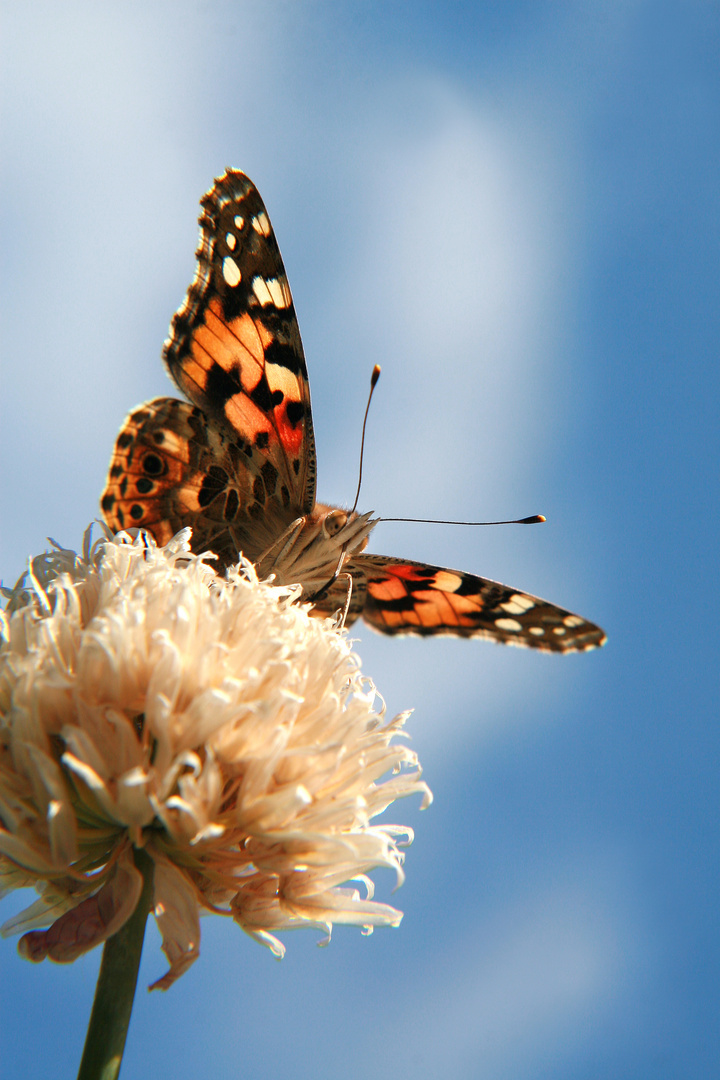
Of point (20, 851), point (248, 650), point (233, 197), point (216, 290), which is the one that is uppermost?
point (233, 197)

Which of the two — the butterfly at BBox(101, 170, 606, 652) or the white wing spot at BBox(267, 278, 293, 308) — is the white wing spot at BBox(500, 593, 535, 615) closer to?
Result: the butterfly at BBox(101, 170, 606, 652)

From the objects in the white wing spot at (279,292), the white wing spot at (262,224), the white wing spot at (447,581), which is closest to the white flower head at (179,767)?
the white wing spot at (447,581)

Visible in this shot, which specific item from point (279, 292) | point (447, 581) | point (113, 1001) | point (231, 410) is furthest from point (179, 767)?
point (279, 292)

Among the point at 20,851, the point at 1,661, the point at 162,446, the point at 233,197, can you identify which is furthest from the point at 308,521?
the point at 20,851

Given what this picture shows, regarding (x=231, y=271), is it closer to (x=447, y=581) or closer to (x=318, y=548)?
(x=318, y=548)

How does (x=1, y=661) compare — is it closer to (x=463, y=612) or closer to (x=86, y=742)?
(x=86, y=742)
